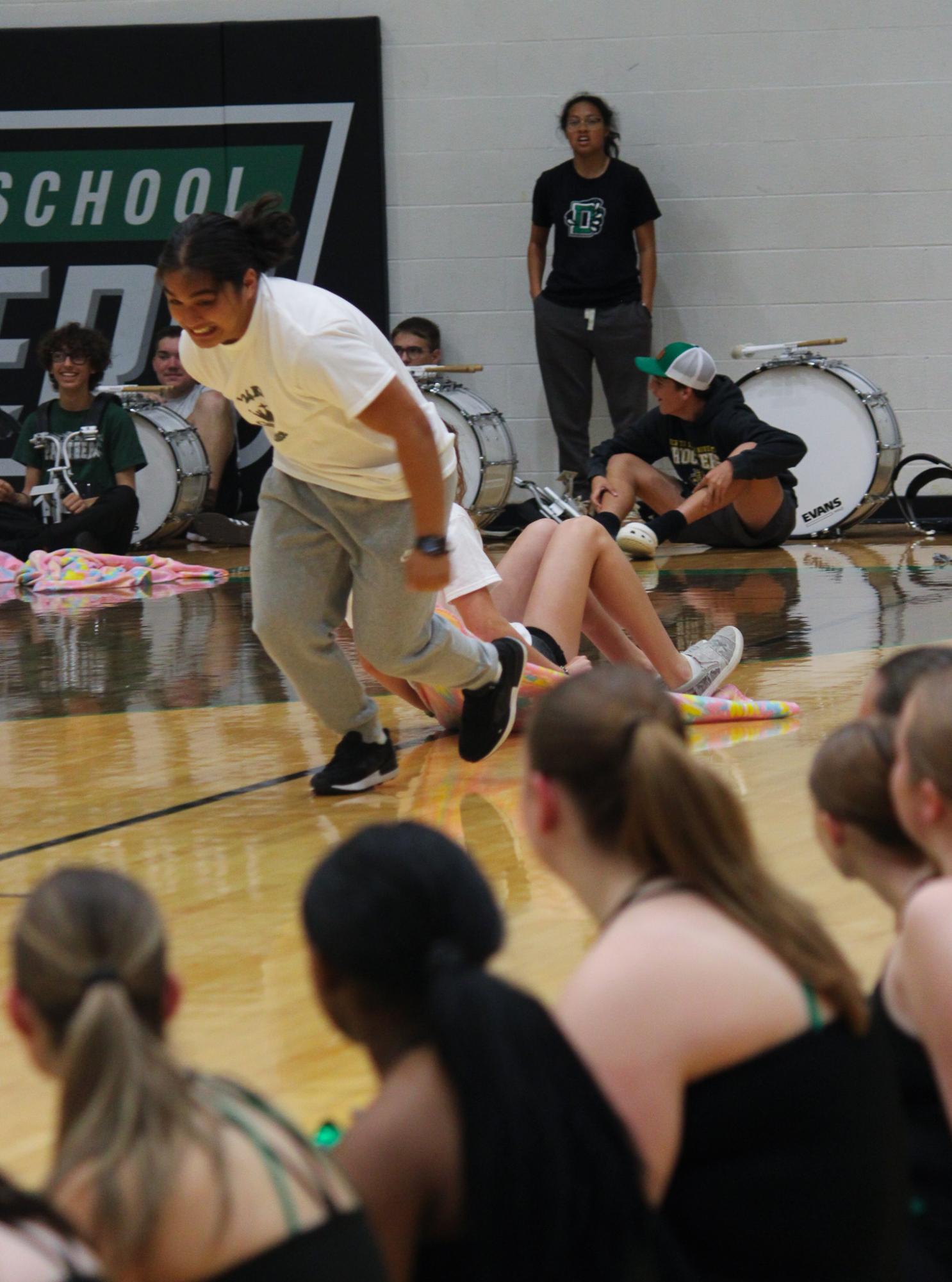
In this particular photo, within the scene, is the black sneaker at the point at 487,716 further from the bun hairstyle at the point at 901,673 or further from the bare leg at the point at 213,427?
the bare leg at the point at 213,427

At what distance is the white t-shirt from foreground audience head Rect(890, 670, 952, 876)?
5.19ft

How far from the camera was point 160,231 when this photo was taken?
8.96m

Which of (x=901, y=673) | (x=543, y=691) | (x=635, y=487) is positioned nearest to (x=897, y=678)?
(x=901, y=673)

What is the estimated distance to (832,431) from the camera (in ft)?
26.0

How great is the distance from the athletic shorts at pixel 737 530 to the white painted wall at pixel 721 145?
1631 mm

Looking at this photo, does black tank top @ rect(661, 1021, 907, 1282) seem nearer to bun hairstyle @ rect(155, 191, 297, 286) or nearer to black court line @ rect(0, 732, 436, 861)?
black court line @ rect(0, 732, 436, 861)

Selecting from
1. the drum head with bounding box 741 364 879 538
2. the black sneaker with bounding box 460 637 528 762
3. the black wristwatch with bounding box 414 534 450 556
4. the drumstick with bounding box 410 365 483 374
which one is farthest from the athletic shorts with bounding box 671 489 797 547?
the black wristwatch with bounding box 414 534 450 556

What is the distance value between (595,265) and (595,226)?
0.19 meters

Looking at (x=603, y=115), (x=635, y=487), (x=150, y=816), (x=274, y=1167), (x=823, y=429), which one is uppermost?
(x=603, y=115)

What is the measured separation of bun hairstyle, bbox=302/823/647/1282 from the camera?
106 cm

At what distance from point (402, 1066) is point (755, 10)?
27.6 feet

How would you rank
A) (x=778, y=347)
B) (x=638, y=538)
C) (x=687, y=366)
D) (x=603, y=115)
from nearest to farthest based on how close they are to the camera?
(x=687, y=366)
(x=638, y=538)
(x=778, y=347)
(x=603, y=115)

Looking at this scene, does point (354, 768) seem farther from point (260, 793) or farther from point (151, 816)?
point (151, 816)

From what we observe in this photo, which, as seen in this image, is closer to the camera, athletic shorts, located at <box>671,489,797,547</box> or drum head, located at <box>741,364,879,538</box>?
athletic shorts, located at <box>671,489,797,547</box>
